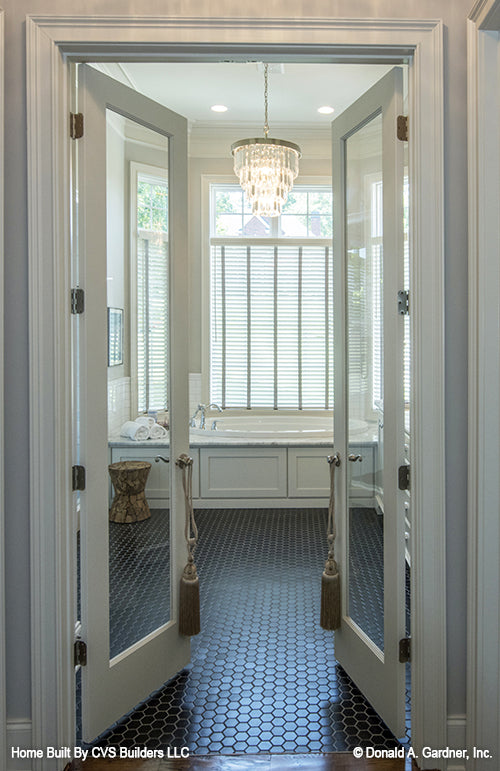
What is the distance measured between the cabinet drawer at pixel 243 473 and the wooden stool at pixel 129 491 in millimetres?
2834

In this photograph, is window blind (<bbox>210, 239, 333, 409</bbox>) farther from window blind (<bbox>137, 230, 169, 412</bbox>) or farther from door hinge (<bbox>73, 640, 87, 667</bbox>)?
door hinge (<bbox>73, 640, 87, 667</bbox>)

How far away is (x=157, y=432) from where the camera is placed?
8.18 feet

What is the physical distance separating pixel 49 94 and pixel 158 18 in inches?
16.7

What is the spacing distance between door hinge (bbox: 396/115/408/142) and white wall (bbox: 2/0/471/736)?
0.14 metres

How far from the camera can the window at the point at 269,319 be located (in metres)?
6.42

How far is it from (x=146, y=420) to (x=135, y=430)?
7 centimetres

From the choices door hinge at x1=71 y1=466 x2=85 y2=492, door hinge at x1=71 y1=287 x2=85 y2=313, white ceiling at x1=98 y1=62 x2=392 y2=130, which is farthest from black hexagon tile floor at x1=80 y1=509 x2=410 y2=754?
white ceiling at x1=98 y1=62 x2=392 y2=130

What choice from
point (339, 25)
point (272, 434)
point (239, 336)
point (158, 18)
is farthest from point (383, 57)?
point (239, 336)

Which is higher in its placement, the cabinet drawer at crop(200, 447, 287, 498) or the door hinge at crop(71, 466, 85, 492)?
the door hinge at crop(71, 466, 85, 492)

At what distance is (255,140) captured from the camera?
4.62 meters

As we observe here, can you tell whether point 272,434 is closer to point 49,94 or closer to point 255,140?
point 255,140

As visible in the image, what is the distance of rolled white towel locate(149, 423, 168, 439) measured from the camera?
8.09 ft

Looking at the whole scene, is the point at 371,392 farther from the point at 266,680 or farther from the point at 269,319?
the point at 269,319

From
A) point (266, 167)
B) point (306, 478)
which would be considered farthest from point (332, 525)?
point (266, 167)
